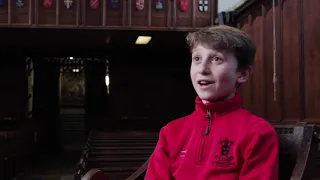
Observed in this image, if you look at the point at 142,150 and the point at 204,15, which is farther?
the point at 204,15

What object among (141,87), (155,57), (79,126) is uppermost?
(155,57)

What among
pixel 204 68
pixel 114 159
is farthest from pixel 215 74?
pixel 114 159

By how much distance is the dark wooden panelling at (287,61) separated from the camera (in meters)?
4.54

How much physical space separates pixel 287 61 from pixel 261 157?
3.80 m

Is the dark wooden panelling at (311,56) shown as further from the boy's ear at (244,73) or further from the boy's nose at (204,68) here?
the boy's nose at (204,68)

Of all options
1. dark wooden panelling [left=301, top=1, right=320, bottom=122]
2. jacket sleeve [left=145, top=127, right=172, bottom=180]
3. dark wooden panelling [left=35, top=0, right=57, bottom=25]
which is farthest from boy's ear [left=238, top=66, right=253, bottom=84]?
dark wooden panelling [left=35, top=0, right=57, bottom=25]

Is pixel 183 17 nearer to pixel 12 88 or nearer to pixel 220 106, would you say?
pixel 12 88

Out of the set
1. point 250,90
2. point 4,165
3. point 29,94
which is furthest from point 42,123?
point 250,90

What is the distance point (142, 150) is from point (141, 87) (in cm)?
497

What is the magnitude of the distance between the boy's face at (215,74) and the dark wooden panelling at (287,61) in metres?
3.07

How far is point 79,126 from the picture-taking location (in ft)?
62.7

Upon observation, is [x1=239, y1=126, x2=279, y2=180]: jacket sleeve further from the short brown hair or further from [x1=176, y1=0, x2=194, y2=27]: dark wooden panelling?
[x1=176, y1=0, x2=194, y2=27]: dark wooden panelling

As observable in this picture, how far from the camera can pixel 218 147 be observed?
1622 millimetres

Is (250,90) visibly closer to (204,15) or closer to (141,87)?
(204,15)
